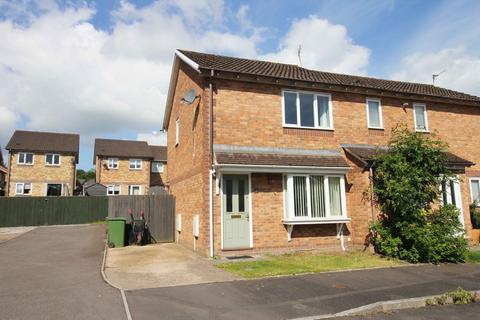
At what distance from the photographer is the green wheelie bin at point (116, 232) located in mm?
14820

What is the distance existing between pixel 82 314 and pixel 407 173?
9.09 m

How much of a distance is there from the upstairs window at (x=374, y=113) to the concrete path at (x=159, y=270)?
26.8ft

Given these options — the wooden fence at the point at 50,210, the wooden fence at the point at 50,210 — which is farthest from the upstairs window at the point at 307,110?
the wooden fence at the point at 50,210

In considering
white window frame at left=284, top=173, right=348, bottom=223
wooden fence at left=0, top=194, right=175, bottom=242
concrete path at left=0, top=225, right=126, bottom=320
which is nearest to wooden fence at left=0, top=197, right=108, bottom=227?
wooden fence at left=0, top=194, right=175, bottom=242

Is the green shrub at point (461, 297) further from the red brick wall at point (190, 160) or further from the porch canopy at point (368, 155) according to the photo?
the red brick wall at point (190, 160)


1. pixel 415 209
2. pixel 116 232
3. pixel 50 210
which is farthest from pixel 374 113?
pixel 50 210

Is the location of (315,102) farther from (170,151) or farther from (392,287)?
(170,151)

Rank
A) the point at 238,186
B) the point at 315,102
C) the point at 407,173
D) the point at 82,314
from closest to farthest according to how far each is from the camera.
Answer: the point at 82,314
the point at 407,173
the point at 238,186
the point at 315,102

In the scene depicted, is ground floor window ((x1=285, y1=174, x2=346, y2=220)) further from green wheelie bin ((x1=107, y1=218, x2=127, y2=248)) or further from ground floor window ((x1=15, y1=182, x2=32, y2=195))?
ground floor window ((x1=15, y1=182, x2=32, y2=195))

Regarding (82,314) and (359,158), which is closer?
(82,314)

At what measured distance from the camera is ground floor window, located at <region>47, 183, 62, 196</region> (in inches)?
1342

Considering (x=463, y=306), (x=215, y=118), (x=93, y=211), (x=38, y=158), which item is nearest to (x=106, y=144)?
(x=38, y=158)

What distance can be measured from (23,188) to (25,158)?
2.81m

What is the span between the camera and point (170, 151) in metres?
18.9
